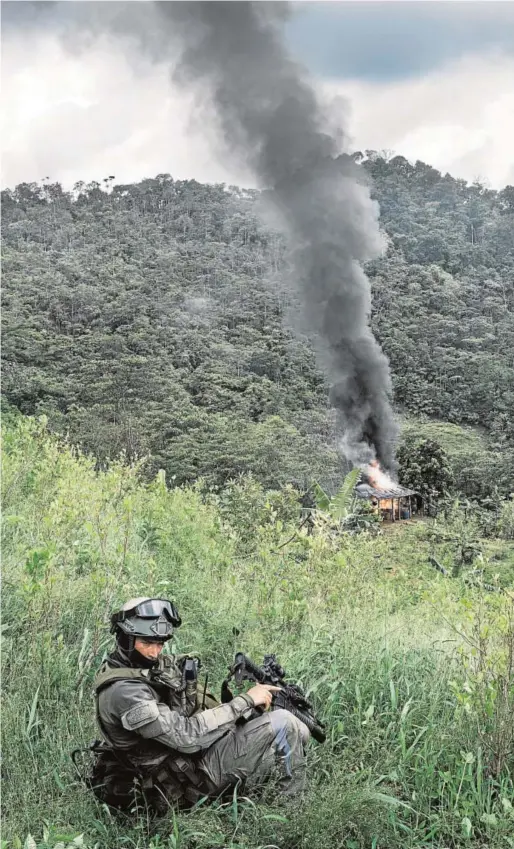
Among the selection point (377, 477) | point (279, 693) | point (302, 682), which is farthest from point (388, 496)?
point (279, 693)

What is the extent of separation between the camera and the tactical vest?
6.59 ft

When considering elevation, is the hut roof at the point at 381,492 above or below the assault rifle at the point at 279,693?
below

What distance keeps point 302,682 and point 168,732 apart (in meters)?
1.09

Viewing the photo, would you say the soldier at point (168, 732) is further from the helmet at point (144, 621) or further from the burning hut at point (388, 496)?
the burning hut at point (388, 496)

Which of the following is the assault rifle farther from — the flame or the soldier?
the flame

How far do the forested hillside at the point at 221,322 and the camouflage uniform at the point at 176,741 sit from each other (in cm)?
1515

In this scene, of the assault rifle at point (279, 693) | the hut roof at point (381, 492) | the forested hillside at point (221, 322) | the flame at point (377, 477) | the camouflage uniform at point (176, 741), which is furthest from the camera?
the forested hillside at point (221, 322)

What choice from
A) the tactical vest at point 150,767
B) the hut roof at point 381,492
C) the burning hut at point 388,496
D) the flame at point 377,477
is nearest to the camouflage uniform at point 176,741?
the tactical vest at point 150,767

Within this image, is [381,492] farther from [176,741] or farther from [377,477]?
[176,741]

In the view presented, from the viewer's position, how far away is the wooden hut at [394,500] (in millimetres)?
16953

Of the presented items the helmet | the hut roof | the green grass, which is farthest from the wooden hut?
the helmet

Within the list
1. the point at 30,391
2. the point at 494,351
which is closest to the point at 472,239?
the point at 494,351

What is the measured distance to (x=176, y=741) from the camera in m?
1.96

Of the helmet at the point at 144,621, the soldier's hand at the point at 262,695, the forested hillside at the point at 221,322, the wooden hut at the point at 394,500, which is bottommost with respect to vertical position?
the wooden hut at the point at 394,500
